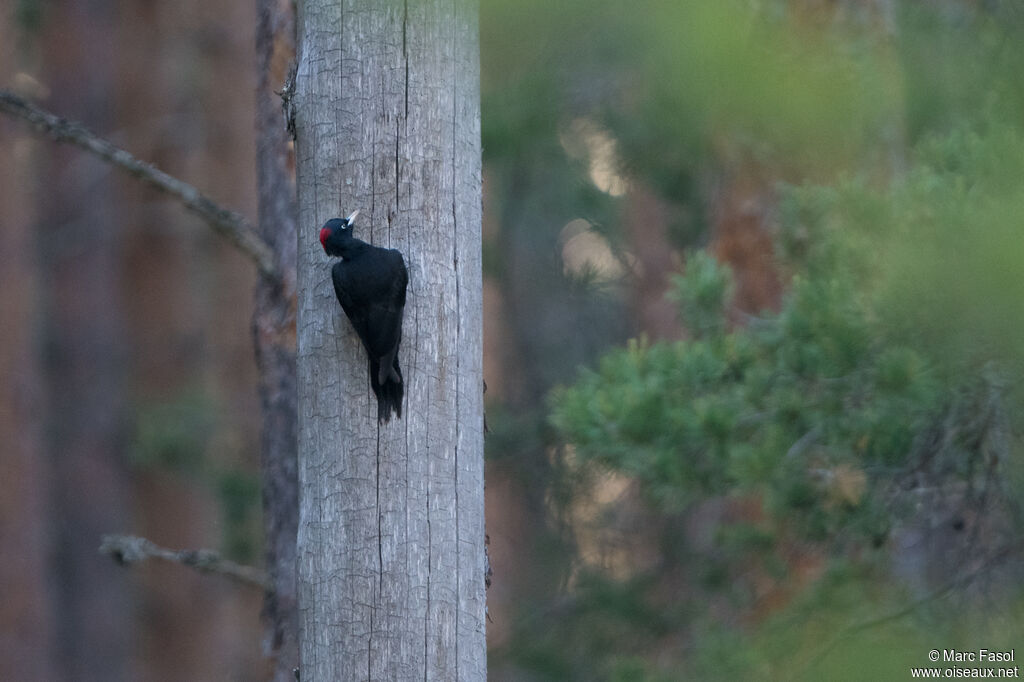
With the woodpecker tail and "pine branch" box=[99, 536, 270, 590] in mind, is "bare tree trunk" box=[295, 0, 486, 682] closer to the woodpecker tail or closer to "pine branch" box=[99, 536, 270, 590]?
the woodpecker tail

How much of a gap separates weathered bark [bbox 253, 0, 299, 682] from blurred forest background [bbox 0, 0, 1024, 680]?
3.51ft

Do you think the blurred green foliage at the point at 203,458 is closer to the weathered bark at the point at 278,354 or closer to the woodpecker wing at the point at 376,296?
the weathered bark at the point at 278,354

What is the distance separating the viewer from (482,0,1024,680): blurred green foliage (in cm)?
320

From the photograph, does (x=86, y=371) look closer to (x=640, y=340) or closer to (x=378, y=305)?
(x=640, y=340)

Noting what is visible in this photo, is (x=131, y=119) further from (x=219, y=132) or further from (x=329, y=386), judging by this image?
(x=329, y=386)

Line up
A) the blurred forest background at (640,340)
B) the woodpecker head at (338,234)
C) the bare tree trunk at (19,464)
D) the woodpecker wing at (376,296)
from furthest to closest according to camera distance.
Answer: the bare tree trunk at (19,464) → the blurred forest background at (640,340) → the woodpecker head at (338,234) → the woodpecker wing at (376,296)

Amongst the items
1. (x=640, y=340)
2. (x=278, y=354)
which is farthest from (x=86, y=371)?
(x=278, y=354)

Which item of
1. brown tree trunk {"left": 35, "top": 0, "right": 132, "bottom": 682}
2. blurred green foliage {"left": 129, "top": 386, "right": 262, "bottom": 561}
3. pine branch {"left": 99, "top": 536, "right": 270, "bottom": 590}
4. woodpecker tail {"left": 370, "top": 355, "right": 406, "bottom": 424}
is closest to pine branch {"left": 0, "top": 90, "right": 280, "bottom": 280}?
pine branch {"left": 99, "top": 536, "right": 270, "bottom": 590}

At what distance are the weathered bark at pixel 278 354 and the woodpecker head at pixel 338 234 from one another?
185 cm

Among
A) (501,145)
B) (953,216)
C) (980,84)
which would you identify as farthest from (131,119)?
(953,216)

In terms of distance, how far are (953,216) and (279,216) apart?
114 inches

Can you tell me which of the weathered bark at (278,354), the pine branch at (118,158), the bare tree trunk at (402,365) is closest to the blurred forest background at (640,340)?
the bare tree trunk at (402,365)

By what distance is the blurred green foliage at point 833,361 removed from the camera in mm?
3199

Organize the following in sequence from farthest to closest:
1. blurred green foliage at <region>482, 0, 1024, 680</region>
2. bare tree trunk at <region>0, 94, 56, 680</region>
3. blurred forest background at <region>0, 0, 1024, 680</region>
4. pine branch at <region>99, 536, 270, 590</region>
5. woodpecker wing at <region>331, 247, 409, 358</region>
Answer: bare tree trunk at <region>0, 94, 56, 680</region>, pine branch at <region>99, 536, 270, 590</region>, blurred forest background at <region>0, 0, 1024, 680</region>, blurred green foliage at <region>482, 0, 1024, 680</region>, woodpecker wing at <region>331, 247, 409, 358</region>
